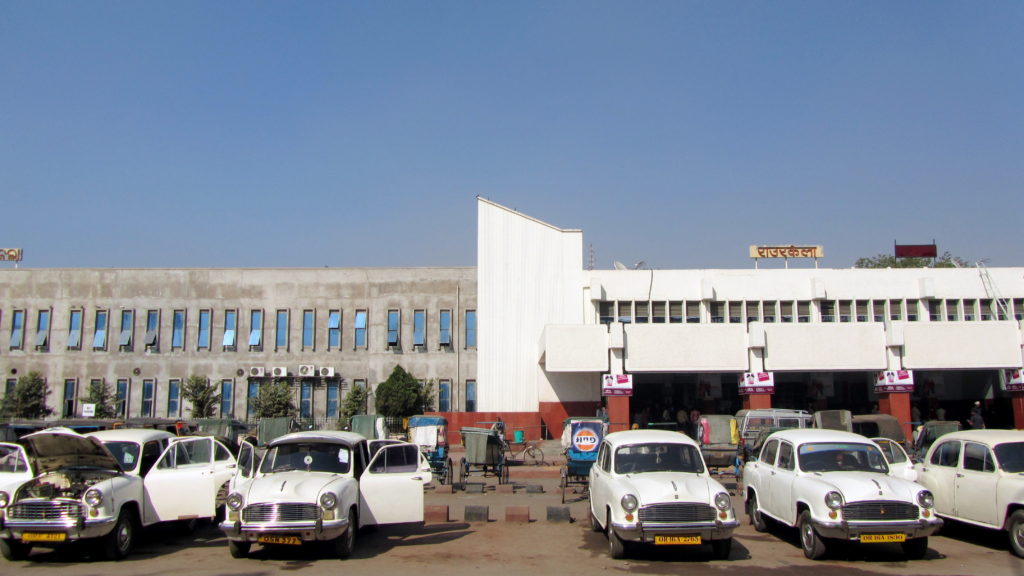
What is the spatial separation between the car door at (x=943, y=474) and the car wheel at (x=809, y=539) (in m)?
3.23

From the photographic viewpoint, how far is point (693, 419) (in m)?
37.5

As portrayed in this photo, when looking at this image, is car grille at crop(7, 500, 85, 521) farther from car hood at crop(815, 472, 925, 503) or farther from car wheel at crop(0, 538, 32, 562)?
car hood at crop(815, 472, 925, 503)

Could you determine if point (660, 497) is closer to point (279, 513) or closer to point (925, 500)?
point (925, 500)

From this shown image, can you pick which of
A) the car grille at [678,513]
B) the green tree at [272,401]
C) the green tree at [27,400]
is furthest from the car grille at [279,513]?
the green tree at [27,400]

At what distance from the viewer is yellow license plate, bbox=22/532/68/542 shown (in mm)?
11664

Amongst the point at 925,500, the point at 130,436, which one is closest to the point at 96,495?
the point at 130,436

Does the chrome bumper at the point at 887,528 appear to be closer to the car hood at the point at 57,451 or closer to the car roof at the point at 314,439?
the car roof at the point at 314,439

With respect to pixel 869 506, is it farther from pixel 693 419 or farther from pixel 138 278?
pixel 138 278

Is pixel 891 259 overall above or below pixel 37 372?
above

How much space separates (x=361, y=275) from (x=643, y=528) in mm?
34025

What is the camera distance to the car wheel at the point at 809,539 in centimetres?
1197

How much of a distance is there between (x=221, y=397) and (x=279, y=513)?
33299 millimetres

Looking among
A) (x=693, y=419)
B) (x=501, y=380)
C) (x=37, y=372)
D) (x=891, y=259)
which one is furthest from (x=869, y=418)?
→ (x=891, y=259)

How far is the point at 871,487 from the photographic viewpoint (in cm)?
1173
